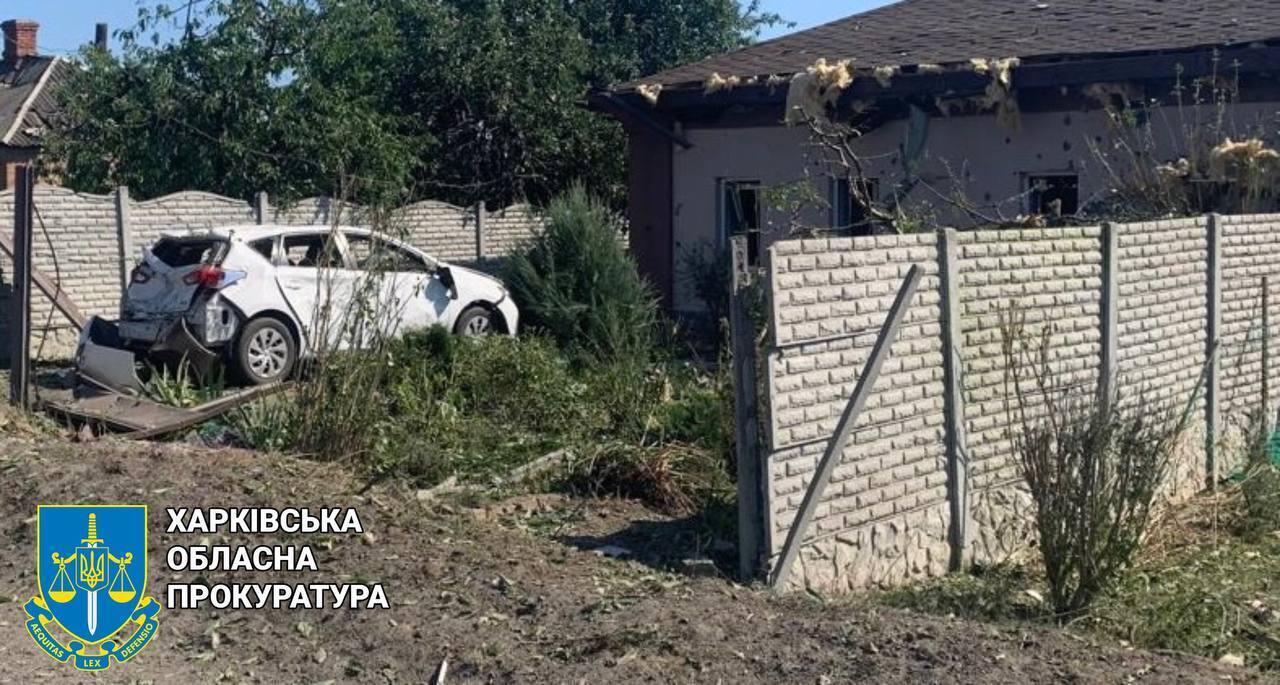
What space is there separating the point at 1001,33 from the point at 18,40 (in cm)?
3578

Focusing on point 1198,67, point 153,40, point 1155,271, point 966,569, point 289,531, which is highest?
point 153,40

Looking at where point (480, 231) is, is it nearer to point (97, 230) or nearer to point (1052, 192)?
point (97, 230)

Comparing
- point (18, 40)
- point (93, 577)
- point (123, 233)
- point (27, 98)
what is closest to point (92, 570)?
point (93, 577)

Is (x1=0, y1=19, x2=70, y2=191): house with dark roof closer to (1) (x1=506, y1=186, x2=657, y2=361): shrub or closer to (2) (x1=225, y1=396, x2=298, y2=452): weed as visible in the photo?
(1) (x1=506, y1=186, x2=657, y2=361): shrub

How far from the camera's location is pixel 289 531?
6801mm

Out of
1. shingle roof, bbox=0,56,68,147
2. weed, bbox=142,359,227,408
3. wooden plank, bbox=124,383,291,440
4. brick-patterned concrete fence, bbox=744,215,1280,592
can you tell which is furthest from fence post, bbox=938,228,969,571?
shingle roof, bbox=0,56,68,147

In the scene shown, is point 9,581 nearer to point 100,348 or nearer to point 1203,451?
point 100,348

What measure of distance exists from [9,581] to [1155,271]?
682 cm

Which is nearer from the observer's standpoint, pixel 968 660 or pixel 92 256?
pixel 968 660

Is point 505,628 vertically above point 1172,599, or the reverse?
point 505,628

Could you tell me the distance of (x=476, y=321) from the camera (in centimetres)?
1453

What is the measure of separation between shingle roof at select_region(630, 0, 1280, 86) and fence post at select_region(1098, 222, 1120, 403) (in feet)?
14.4

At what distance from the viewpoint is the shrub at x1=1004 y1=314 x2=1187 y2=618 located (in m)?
6.69

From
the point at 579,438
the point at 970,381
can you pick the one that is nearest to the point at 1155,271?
the point at 970,381
